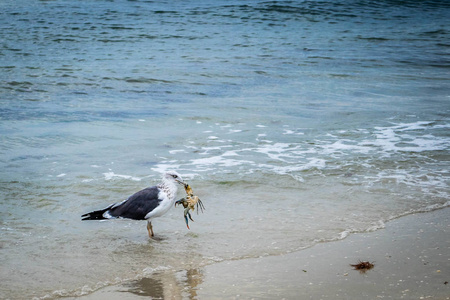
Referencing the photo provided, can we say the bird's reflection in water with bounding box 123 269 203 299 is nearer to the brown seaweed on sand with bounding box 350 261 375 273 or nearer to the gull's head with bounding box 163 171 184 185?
the gull's head with bounding box 163 171 184 185

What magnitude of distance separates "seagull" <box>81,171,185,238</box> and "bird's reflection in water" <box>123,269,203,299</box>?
84cm

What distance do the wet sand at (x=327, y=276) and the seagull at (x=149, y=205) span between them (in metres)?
0.84

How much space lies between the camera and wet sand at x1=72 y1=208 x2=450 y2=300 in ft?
13.7

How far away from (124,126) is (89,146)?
1.44m

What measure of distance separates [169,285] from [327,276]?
118cm

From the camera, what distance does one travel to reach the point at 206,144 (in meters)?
9.27

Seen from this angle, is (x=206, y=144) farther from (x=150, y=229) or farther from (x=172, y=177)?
(x=150, y=229)

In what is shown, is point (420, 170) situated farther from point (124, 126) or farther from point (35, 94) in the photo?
point (35, 94)

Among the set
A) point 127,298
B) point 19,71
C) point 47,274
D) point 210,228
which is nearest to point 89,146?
point 210,228

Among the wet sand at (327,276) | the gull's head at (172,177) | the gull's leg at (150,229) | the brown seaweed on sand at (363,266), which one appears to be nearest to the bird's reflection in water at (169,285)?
the wet sand at (327,276)

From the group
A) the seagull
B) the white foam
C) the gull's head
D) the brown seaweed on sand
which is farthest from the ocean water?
the brown seaweed on sand

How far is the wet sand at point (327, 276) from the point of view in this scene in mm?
4184

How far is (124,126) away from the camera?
10617 millimetres

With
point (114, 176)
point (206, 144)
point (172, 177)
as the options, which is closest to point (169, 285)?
point (172, 177)
